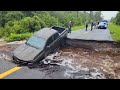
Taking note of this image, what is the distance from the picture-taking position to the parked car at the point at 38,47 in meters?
12.3

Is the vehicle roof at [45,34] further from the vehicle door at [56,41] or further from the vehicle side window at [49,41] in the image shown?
the vehicle door at [56,41]

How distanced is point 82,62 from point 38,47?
2.83 m

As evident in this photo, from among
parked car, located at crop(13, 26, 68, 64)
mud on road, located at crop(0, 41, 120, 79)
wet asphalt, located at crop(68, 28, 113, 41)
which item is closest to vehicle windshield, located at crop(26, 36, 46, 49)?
parked car, located at crop(13, 26, 68, 64)

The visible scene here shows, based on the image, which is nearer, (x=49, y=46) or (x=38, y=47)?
(x=38, y=47)

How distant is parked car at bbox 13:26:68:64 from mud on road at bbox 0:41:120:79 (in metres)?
0.45

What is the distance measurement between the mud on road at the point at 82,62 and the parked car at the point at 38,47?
45 cm

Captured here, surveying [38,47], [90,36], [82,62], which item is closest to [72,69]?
[82,62]

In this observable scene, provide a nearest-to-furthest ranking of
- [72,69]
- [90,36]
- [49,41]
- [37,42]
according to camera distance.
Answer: [72,69]
[37,42]
[49,41]
[90,36]

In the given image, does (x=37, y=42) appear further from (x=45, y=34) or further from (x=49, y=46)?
(x=45, y=34)

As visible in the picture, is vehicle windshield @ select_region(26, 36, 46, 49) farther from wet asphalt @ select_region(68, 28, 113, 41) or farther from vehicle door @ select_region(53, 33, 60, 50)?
wet asphalt @ select_region(68, 28, 113, 41)

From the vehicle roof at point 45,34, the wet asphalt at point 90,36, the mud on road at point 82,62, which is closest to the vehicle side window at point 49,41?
the vehicle roof at point 45,34

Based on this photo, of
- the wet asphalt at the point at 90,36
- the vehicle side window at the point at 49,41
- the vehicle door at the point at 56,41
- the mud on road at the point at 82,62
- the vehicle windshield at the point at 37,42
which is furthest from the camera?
the wet asphalt at the point at 90,36

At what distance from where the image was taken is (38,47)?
13242 millimetres
